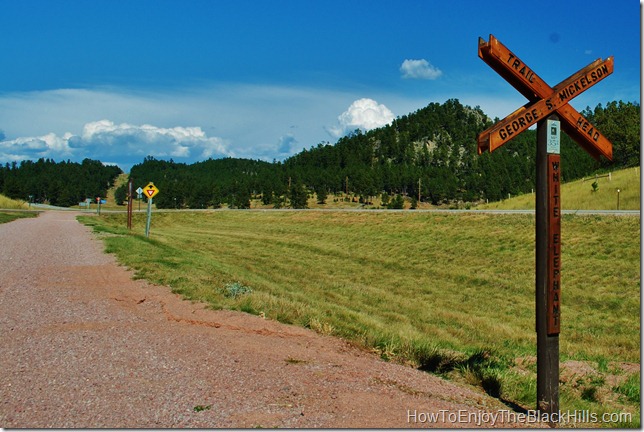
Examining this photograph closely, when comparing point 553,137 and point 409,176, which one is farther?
point 409,176

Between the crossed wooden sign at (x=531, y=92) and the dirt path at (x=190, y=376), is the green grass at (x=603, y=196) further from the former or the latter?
the dirt path at (x=190, y=376)

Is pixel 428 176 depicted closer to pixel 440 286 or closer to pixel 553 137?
pixel 440 286

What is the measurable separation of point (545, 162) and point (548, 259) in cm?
103

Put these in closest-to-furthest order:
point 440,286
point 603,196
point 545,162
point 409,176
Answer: point 545,162
point 440,286
point 603,196
point 409,176

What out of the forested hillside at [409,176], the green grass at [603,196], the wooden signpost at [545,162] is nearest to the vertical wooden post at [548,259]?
the wooden signpost at [545,162]

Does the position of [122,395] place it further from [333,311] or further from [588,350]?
[588,350]

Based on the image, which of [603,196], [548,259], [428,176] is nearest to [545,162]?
[548,259]

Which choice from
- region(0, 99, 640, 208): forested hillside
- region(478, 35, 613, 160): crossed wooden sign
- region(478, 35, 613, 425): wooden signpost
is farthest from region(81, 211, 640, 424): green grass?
region(0, 99, 640, 208): forested hillside

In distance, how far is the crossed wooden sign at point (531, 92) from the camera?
17.7 feet

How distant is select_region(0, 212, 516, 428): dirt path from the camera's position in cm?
476

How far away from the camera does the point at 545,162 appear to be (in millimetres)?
5559

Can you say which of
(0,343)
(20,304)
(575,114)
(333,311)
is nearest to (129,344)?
(0,343)

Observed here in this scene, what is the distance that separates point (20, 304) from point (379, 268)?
17.8m

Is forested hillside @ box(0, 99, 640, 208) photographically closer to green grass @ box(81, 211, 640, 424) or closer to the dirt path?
green grass @ box(81, 211, 640, 424)
